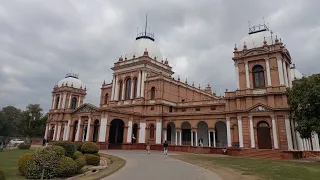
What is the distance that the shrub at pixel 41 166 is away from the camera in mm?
11242

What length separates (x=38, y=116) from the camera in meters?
71.1

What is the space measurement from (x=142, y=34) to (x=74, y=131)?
85.0 feet

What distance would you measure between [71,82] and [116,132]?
30443 mm

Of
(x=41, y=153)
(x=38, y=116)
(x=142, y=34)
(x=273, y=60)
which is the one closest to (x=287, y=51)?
(x=273, y=60)

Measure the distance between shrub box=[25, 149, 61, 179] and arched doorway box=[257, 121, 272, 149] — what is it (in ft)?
88.2

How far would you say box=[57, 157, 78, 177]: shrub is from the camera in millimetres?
11560

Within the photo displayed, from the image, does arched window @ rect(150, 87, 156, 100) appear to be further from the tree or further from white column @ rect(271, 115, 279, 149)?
the tree

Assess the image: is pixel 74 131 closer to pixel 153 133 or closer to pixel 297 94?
pixel 153 133

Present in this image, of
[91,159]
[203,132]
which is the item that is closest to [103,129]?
[203,132]

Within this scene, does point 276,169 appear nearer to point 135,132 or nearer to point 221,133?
point 221,133

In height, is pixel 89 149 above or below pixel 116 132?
below

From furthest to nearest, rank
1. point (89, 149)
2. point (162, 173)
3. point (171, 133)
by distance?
point (171, 133), point (89, 149), point (162, 173)

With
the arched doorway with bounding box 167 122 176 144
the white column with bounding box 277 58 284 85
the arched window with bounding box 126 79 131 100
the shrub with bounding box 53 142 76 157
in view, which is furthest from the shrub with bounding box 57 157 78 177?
the arched window with bounding box 126 79 131 100

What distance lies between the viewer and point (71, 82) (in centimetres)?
6519
